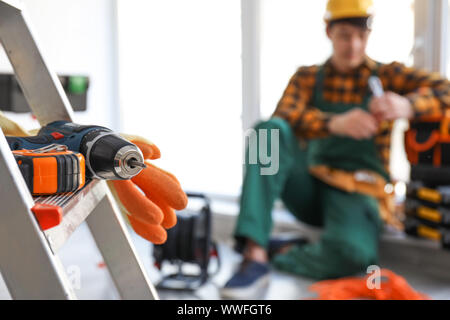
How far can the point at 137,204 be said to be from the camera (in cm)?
52

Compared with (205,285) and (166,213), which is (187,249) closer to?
(205,285)

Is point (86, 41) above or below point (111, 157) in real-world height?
above

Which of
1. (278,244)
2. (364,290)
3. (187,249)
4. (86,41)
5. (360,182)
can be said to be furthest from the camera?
(278,244)

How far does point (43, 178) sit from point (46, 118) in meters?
0.21

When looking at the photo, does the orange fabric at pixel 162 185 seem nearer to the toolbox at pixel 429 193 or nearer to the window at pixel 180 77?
the window at pixel 180 77

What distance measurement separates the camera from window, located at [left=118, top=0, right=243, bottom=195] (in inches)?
30.9

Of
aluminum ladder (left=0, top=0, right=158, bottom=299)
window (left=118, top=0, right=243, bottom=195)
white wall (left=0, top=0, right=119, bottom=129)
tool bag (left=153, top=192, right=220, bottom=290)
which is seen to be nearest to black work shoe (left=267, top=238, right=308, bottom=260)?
tool bag (left=153, top=192, right=220, bottom=290)

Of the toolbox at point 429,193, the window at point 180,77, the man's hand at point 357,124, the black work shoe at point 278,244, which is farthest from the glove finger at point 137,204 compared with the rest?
the black work shoe at point 278,244

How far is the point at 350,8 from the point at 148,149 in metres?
1.21

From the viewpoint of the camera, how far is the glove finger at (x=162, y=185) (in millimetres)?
503

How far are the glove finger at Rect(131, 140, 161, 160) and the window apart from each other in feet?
0.36

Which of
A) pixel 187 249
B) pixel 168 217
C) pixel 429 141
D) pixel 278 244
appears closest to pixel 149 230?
pixel 168 217

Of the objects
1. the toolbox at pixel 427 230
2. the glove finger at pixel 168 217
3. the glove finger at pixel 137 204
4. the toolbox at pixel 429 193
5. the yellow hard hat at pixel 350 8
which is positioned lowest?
the toolbox at pixel 427 230

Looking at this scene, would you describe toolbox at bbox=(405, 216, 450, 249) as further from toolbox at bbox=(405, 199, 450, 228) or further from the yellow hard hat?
the yellow hard hat
